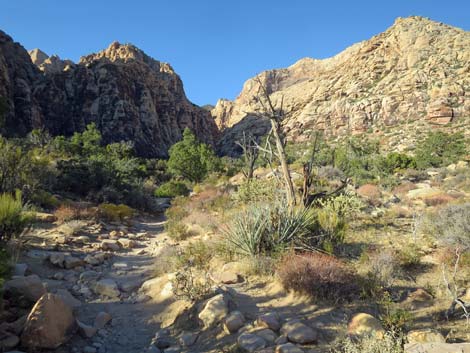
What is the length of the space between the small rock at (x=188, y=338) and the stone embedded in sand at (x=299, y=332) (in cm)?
99

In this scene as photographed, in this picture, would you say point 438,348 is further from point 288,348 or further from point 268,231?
point 268,231

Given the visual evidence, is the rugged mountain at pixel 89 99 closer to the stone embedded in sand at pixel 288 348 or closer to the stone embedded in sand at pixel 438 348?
the stone embedded in sand at pixel 288 348

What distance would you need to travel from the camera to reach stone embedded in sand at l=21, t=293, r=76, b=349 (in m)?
3.09

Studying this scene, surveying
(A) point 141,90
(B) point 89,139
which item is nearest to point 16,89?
(A) point 141,90

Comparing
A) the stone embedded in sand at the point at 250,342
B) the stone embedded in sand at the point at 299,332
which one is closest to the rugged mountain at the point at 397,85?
the stone embedded in sand at the point at 299,332

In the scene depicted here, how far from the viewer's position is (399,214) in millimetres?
9461

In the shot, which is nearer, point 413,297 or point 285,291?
point 413,297

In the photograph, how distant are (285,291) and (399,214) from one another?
662cm

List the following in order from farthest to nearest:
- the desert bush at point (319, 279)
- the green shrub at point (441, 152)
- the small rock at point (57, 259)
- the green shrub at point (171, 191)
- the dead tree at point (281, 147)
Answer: the green shrub at point (441, 152) < the green shrub at point (171, 191) < the dead tree at point (281, 147) < the small rock at point (57, 259) < the desert bush at point (319, 279)

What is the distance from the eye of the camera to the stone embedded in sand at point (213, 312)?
369 cm

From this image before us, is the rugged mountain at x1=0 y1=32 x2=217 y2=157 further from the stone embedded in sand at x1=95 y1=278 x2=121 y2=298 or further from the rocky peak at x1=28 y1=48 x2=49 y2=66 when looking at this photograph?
the stone embedded in sand at x1=95 y1=278 x2=121 y2=298

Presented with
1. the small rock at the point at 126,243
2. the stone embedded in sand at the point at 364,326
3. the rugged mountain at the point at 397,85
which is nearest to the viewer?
the stone embedded in sand at the point at 364,326

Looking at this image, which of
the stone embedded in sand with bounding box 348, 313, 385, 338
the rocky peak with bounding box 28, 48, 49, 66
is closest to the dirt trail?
the stone embedded in sand with bounding box 348, 313, 385, 338

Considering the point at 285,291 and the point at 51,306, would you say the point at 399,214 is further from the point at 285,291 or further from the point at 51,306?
the point at 51,306
